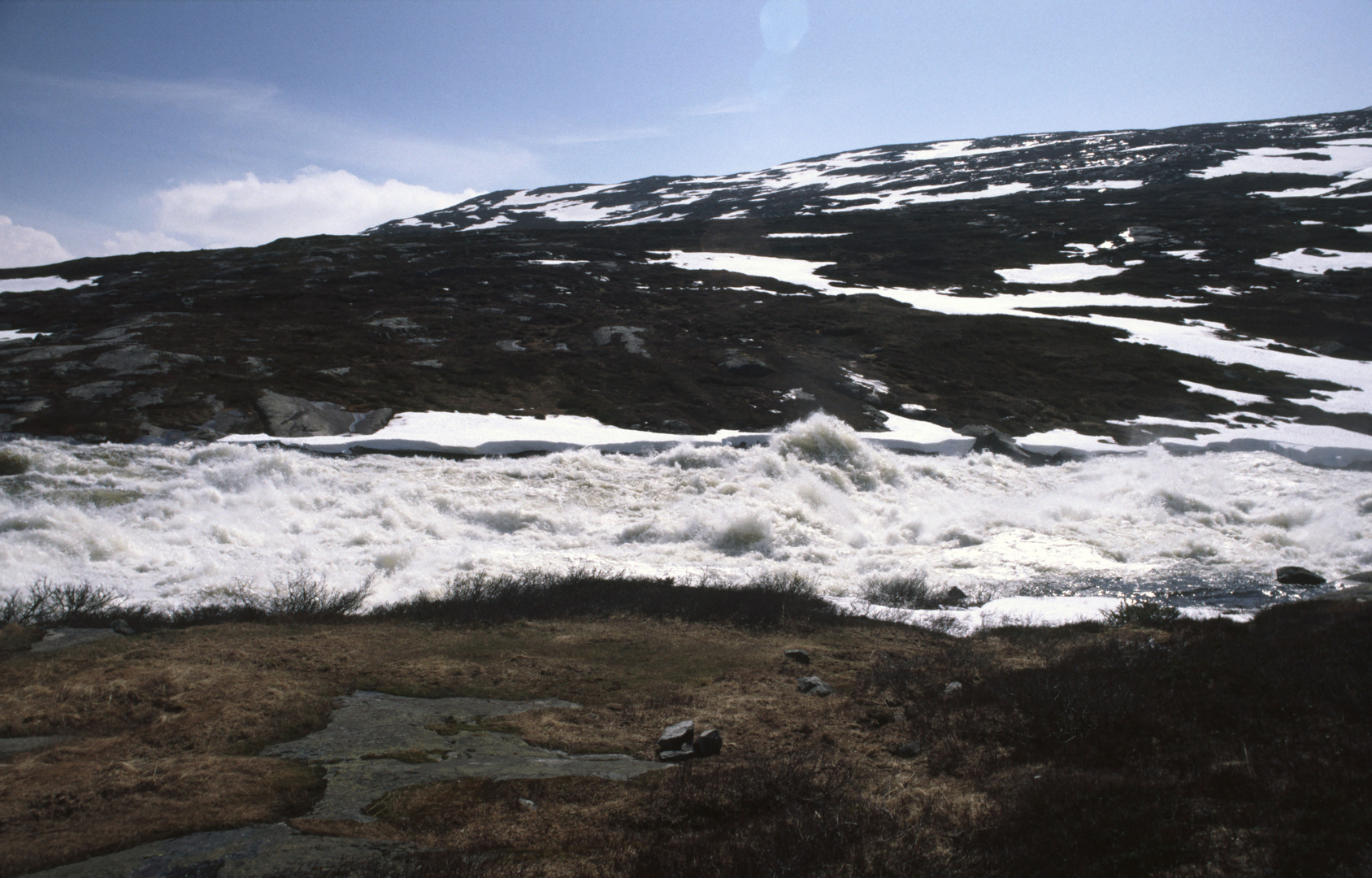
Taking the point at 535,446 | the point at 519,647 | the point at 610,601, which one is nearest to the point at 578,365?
the point at 535,446

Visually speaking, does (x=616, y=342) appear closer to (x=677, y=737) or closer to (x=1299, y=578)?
(x=1299, y=578)

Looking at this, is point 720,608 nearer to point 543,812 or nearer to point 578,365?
point 543,812

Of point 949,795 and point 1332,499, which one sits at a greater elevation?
point 949,795

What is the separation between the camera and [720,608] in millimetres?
13188

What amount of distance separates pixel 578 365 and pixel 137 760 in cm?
2302

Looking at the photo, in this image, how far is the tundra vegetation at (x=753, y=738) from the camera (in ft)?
15.5

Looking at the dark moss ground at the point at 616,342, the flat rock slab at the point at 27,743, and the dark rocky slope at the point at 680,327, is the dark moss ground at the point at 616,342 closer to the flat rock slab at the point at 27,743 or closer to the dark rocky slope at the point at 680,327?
the dark rocky slope at the point at 680,327

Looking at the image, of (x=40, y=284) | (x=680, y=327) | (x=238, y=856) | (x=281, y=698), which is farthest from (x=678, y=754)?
(x=40, y=284)

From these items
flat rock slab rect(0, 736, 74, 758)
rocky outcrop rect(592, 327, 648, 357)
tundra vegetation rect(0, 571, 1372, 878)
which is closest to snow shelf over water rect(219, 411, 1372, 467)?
rocky outcrop rect(592, 327, 648, 357)

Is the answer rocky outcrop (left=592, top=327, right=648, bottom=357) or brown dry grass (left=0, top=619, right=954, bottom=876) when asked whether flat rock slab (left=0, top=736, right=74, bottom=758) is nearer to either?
brown dry grass (left=0, top=619, right=954, bottom=876)

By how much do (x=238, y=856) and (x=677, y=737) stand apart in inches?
147

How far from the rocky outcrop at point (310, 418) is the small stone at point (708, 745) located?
1667cm

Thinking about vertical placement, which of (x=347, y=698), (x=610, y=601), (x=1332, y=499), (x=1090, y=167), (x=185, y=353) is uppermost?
(x=1090, y=167)

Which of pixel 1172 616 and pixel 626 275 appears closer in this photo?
pixel 1172 616
